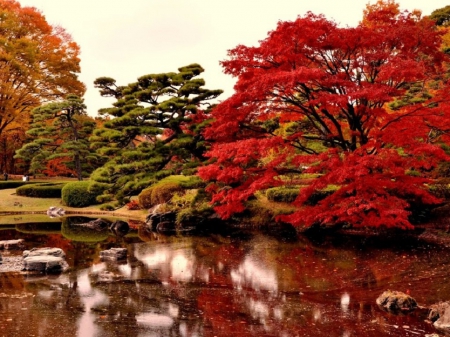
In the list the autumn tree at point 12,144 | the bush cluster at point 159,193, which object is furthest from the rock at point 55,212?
the autumn tree at point 12,144

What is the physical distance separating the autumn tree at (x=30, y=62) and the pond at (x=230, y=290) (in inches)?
844

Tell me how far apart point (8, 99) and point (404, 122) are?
29294mm

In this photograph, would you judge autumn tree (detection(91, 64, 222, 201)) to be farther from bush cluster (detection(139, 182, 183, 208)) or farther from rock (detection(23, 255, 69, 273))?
rock (detection(23, 255, 69, 273))

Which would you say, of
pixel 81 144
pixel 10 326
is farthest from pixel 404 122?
pixel 81 144

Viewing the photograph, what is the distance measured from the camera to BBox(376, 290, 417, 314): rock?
7.23 metres

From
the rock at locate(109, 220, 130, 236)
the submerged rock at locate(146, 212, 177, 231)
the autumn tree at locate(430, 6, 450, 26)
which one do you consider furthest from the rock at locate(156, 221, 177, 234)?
the autumn tree at locate(430, 6, 450, 26)

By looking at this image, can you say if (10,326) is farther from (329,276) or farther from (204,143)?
(204,143)

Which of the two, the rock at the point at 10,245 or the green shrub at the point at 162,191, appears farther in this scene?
the green shrub at the point at 162,191

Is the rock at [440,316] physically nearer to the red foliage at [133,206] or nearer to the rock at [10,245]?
the rock at [10,245]

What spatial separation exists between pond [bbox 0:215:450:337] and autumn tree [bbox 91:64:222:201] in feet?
17.0

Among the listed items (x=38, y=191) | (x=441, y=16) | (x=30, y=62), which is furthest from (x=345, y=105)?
(x=30, y=62)

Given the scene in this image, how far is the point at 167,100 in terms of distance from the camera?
62.5 feet

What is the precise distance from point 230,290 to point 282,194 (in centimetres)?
965

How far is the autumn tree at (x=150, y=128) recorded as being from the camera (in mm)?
18875
